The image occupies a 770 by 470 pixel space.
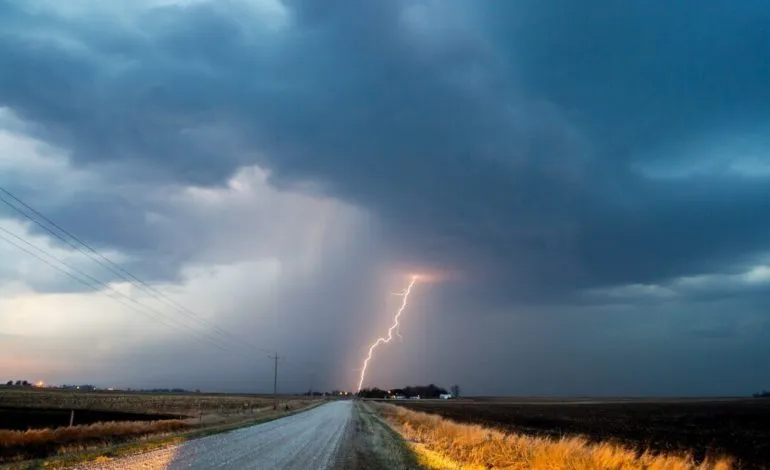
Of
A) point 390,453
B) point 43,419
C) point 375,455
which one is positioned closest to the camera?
point 375,455

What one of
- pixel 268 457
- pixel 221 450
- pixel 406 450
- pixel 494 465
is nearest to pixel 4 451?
pixel 221 450

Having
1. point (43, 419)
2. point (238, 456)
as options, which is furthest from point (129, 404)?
point (238, 456)

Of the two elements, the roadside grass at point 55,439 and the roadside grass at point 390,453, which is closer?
the roadside grass at point 390,453

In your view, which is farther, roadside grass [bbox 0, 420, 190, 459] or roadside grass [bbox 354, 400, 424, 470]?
roadside grass [bbox 0, 420, 190, 459]

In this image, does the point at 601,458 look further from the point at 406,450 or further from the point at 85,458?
the point at 85,458

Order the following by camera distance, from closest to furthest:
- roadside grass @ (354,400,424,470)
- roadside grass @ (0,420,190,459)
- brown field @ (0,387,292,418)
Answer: roadside grass @ (354,400,424,470) → roadside grass @ (0,420,190,459) → brown field @ (0,387,292,418)

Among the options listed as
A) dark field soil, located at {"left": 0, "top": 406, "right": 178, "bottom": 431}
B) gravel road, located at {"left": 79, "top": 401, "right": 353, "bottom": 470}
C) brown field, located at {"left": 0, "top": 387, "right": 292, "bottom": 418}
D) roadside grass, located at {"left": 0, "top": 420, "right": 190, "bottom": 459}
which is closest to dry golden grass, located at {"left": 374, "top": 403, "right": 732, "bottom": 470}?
gravel road, located at {"left": 79, "top": 401, "right": 353, "bottom": 470}

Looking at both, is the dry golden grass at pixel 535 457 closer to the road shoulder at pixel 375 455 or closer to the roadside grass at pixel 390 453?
the roadside grass at pixel 390 453

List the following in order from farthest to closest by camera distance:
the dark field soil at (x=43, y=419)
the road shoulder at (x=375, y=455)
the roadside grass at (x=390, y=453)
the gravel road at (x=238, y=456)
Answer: the dark field soil at (x=43, y=419) → the roadside grass at (x=390, y=453) → the road shoulder at (x=375, y=455) → the gravel road at (x=238, y=456)

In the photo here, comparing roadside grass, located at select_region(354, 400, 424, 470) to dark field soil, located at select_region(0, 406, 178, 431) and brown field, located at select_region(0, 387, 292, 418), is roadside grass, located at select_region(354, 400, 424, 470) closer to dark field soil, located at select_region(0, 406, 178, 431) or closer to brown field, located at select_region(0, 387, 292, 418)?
dark field soil, located at select_region(0, 406, 178, 431)

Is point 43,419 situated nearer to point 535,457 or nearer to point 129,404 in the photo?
point 129,404

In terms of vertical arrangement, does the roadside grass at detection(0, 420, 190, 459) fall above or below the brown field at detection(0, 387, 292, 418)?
above

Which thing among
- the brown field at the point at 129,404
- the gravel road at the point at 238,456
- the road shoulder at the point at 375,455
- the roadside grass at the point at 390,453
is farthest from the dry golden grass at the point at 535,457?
the brown field at the point at 129,404

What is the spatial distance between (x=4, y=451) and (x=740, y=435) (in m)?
46.4
